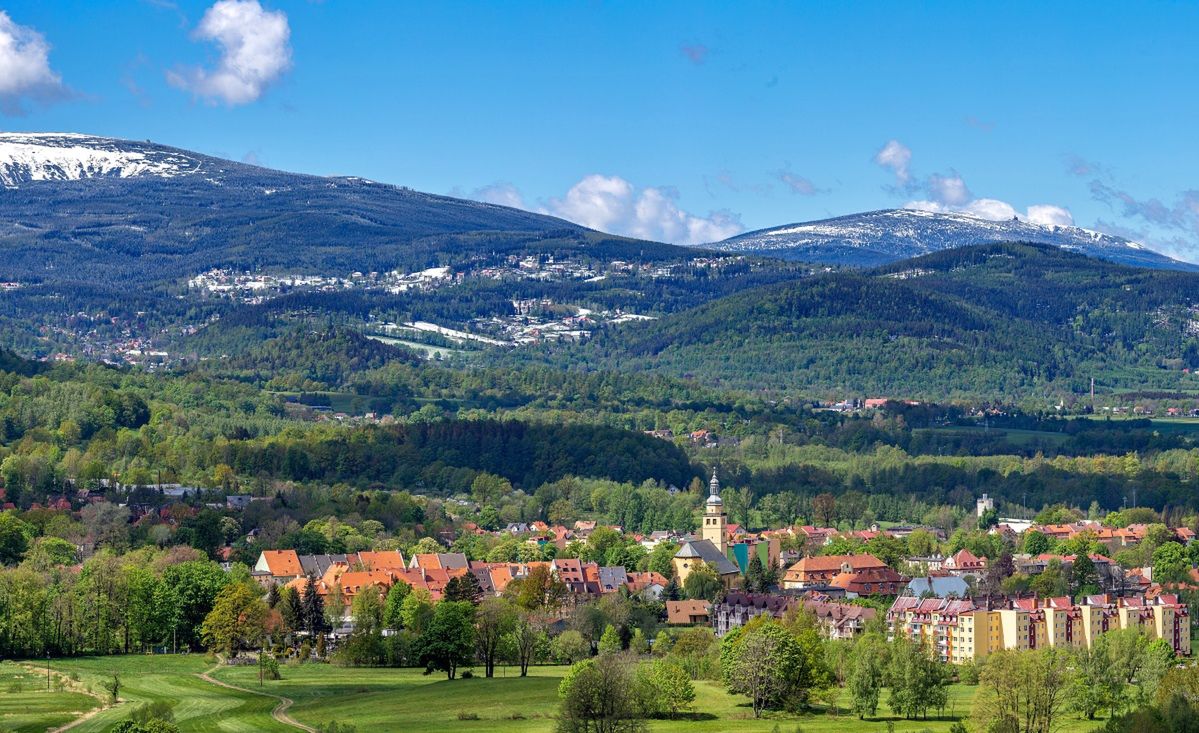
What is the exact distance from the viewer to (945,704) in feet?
239

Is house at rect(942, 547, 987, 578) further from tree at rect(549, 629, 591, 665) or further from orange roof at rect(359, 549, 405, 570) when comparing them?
tree at rect(549, 629, 591, 665)

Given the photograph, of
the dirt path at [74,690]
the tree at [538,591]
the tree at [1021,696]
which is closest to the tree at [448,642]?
the tree at [538,591]

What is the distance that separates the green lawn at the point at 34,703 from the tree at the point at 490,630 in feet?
56.7

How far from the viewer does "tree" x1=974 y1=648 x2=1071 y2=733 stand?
214 feet

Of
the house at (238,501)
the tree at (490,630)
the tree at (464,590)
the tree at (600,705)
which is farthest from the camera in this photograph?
the house at (238,501)

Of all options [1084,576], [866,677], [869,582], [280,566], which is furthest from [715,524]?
[866,677]

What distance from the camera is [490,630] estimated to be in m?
83.4

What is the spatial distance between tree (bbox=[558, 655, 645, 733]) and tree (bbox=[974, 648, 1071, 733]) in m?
11.2

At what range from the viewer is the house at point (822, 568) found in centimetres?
11244

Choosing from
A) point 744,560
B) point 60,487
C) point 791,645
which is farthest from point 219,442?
point 791,645

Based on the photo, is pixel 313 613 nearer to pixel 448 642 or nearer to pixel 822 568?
pixel 448 642

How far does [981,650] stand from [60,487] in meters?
66.9

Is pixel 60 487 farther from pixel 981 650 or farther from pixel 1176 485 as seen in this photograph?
pixel 1176 485

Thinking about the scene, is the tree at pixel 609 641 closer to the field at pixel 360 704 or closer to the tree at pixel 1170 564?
the field at pixel 360 704
